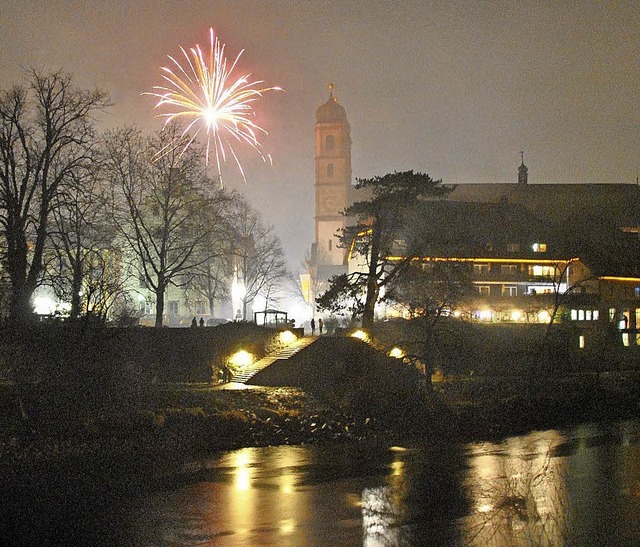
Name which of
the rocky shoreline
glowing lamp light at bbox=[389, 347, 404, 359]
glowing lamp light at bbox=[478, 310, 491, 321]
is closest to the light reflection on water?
the rocky shoreline

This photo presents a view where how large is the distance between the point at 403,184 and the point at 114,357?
65.4ft

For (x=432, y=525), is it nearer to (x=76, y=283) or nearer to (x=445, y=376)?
(x=76, y=283)

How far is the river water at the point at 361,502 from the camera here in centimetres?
1869

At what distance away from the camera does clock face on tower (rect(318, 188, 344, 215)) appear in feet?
353

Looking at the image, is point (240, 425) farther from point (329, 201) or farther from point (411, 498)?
point (329, 201)

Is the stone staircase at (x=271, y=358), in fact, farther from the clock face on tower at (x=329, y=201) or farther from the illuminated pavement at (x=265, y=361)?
the clock face on tower at (x=329, y=201)

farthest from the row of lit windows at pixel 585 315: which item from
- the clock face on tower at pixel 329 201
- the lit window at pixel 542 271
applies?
the clock face on tower at pixel 329 201

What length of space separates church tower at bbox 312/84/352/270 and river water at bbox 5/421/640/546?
7443cm

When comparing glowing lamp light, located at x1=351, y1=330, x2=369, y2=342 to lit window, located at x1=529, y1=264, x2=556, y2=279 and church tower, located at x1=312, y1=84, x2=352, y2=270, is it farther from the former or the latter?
church tower, located at x1=312, y1=84, x2=352, y2=270

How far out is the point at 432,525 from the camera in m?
19.6

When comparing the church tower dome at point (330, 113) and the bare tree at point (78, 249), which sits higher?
the church tower dome at point (330, 113)

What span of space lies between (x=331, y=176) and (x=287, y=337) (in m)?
65.9

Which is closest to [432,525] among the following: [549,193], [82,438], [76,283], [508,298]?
[82,438]

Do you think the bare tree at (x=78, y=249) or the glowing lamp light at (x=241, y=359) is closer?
the bare tree at (x=78, y=249)
